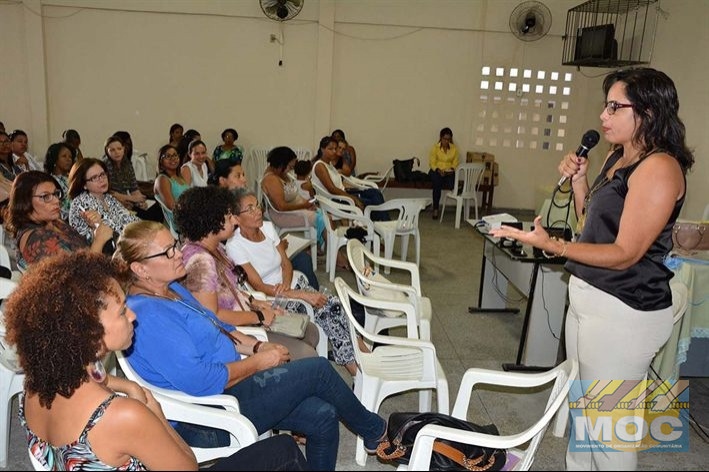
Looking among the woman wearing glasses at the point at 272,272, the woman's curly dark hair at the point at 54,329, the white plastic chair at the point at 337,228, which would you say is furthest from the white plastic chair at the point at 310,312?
the white plastic chair at the point at 337,228

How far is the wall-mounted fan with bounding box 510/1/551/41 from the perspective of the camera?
8258mm

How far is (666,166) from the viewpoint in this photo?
5.32 feet

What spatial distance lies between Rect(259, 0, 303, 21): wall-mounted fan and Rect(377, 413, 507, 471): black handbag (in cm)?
698

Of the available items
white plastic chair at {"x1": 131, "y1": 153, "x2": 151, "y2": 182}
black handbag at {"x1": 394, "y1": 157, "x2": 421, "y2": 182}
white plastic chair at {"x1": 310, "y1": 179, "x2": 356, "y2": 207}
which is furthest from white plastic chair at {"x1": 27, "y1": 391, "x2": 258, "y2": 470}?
black handbag at {"x1": 394, "y1": 157, "x2": 421, "y2": 182}

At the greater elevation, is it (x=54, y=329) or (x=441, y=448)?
(x=54, y=329)

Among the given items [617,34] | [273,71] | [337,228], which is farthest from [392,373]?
[617,34]

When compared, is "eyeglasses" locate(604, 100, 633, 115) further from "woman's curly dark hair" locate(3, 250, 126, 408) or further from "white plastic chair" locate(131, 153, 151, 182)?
"white plastic chair" locate(131, 153, 151, 182)

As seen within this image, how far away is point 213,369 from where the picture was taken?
192 cm

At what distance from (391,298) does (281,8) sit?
581 centimetres

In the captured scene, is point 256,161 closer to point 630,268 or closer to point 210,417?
point 210,417

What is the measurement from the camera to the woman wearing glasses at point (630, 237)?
1634 mm

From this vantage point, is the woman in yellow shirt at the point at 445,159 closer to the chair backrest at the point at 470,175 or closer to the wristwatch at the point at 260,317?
the chair backrest at the point at 470,175

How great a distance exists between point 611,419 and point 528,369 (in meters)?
1.62

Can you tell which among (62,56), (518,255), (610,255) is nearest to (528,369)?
(518,255)
